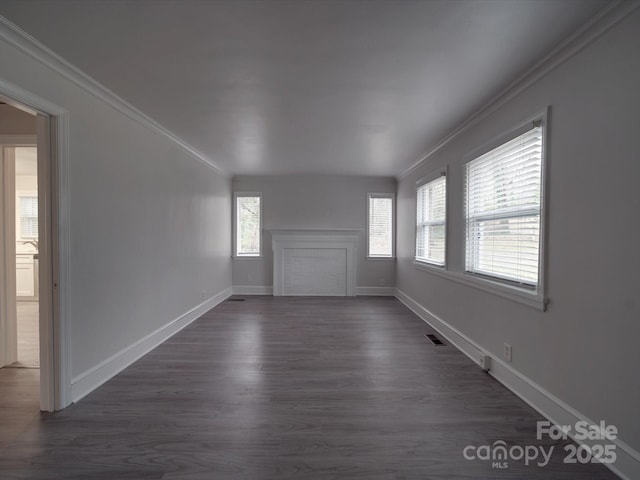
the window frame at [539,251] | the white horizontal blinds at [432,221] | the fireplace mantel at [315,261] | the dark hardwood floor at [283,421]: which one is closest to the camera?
the dark hardwood floor at [283,421]

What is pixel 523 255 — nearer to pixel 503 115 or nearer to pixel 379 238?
pixel 503 115

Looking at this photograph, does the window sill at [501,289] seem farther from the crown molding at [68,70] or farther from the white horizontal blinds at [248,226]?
the white horizontal blinds at [248,226]

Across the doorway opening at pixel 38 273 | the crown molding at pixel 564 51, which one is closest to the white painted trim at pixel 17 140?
the doorway opening at pixel 38 273

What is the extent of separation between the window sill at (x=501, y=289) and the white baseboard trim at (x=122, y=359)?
3.51 m

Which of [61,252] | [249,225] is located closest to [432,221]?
[249,225]

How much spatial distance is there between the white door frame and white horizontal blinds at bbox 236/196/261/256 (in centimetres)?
464

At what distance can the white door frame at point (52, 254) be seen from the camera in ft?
7.53

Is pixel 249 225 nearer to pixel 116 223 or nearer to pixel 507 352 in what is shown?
pixel 116 223

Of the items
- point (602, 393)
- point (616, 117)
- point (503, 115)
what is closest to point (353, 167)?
point (503, 115)

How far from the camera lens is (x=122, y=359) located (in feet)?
9.96

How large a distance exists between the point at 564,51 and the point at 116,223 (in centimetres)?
372

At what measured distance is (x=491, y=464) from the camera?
1845 millimetres

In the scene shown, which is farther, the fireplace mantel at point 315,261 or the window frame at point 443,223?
the fireplace mantel at point 315,261

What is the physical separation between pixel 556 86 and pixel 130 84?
319cm
